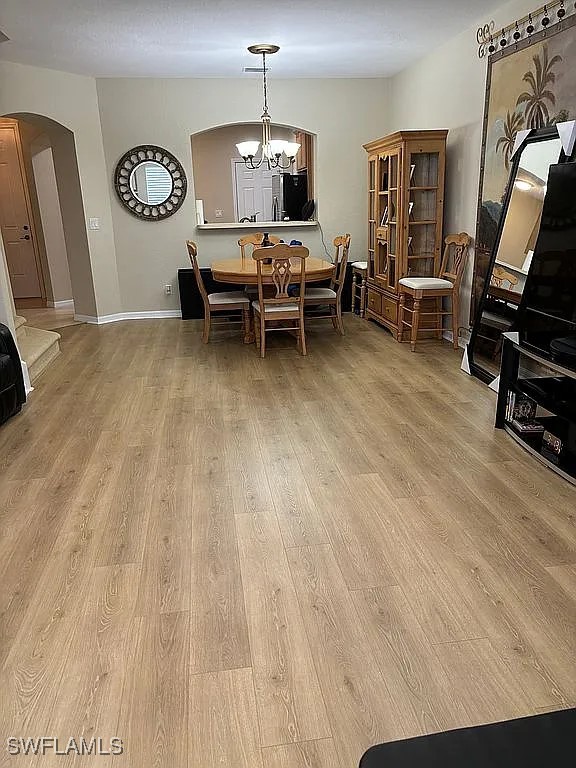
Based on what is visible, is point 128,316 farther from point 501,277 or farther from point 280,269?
point 501,277

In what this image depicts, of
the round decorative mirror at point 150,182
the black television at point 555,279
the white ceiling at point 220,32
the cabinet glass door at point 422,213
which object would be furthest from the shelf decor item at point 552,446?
the round decorative mirror at point 150,182

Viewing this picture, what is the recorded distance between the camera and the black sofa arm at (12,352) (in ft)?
12.5

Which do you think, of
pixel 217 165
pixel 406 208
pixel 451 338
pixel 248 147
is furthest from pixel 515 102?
pixel 217 165

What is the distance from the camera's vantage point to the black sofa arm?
3818 millimetres

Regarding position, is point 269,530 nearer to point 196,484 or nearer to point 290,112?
point 196,484

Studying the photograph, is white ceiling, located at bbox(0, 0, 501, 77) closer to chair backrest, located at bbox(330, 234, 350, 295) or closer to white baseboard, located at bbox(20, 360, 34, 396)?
chair backrest, located at bbox(330, 234, 350, 295)

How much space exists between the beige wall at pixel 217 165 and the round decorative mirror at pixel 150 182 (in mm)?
2809

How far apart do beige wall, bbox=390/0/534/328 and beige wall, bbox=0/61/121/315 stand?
11.6 feet

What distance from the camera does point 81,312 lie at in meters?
7.03

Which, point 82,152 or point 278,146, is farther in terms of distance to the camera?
point 82,152

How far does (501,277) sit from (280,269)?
179 centimetres

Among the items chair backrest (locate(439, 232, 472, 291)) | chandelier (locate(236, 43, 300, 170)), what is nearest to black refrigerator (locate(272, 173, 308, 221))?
chandelier (locate(236, 43, 300, 170))

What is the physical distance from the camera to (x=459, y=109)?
5.13 m

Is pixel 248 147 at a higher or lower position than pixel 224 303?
higher
